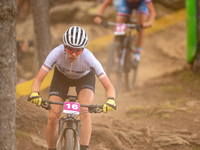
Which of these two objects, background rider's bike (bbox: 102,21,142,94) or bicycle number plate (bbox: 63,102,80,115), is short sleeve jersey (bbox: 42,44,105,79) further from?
background rider's bike (bbox: 102,21,142,94)

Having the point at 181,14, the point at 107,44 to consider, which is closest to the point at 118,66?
the point at 107,44

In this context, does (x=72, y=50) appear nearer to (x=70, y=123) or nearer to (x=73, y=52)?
(x=73, y=52)

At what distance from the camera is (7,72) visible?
302cm

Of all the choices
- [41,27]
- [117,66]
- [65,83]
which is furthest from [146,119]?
[41,27]

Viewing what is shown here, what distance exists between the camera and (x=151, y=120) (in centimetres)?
581

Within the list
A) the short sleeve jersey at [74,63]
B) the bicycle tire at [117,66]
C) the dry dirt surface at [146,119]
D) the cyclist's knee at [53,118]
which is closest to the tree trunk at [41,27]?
the dry dirt surface at [146,119]

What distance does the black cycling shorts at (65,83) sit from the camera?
3.78 m

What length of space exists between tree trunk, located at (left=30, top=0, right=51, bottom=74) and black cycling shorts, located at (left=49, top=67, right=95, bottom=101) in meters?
1.83

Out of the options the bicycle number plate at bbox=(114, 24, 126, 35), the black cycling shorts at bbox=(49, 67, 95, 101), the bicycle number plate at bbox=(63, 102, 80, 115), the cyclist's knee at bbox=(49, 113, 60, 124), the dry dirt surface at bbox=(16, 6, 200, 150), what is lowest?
the dry dirt surface at bbox=(16, 6, 200, 150)

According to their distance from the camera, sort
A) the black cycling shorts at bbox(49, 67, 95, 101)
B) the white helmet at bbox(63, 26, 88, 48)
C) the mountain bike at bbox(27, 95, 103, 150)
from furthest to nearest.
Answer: the black cycling shorts at bbox(49, 67, 95, 101)
the white helmet at bbox(63, 26, 88, 48)
the mountain bike at bbox(27, 95, 103, 150)

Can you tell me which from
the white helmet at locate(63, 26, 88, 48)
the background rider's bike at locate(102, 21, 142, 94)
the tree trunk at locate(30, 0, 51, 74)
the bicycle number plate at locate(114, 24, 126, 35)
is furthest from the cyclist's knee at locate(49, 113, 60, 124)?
the bicycle number plate at locate(114, 24, 126, 35)

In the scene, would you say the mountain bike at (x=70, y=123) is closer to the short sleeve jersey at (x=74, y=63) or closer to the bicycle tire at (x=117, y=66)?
the short sleeve jersey at (x=74, y=63)

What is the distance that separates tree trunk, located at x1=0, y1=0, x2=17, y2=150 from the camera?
9.62ft

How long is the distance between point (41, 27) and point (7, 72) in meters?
2.71
